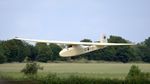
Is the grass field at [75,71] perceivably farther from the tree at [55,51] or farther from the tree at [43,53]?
the tree at [55,51]

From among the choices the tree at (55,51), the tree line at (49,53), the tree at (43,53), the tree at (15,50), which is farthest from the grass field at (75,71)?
the tree at (55,51)

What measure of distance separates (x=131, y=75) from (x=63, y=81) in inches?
326

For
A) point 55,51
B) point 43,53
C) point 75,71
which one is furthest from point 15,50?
point 75,71

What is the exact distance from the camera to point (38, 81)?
38969 millimetres

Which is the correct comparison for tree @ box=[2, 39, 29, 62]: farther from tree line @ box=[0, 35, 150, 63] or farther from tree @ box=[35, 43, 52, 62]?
tree @ box=[35, 43, 52, 62]

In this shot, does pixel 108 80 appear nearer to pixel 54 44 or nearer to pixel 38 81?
pixel 38 81

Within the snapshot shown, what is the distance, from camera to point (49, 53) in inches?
2940

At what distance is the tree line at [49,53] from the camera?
243 feet

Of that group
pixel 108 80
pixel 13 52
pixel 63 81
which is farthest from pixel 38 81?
pixel 13 52

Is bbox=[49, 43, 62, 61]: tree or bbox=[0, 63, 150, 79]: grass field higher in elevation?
bbox=[49, 43, 62, 61]: tree

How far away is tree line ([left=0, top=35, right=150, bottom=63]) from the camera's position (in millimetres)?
74000

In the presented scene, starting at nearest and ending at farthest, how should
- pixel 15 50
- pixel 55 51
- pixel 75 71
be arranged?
pixel 75 71 < pixel 15 50 < pixel 55 51

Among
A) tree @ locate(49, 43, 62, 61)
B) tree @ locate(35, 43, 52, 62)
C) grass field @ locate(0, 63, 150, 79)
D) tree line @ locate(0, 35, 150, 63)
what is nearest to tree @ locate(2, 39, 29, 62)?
tree line @ locate(0, 35, 150, 63)

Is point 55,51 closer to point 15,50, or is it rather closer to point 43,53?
point 15,50
